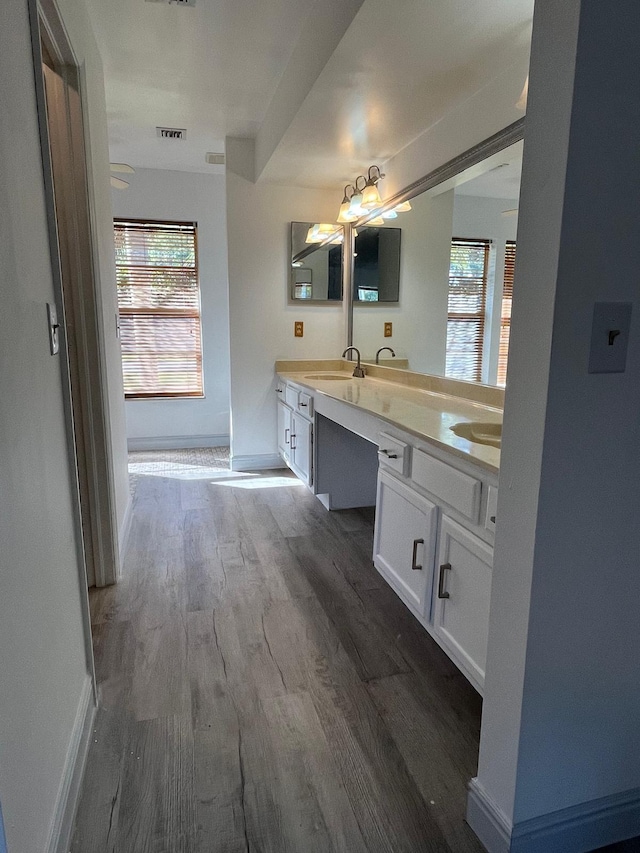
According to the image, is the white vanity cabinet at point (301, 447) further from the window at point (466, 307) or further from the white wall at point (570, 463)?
the white wall at point (570, 463)

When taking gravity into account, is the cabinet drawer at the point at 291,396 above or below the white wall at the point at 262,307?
below

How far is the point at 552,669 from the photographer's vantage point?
3.30 feet

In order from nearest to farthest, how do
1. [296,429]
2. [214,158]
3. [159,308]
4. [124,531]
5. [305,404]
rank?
1. [124,531]
2. [305,404]
3. [296,429]
4. [214,158]
5. [159,308]

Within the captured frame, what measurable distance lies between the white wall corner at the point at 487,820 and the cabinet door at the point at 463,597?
0.27 m

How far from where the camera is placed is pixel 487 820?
3.65ft

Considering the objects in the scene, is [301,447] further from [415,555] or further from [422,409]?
[415,555]

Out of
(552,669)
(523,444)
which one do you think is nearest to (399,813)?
(552,669)

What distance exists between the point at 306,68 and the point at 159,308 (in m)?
2.92

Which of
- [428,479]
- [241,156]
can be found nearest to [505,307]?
[428,479]

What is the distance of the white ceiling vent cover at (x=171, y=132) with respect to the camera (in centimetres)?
349

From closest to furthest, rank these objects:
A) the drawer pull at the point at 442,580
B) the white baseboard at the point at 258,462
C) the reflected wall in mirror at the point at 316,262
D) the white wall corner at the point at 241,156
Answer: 1. the drawer pull at the point at 442,580
2. the white wall corner at the point at 241,156
3. the reflected wall in mirror at the point at 316,262
4. the white baseboard at the point at 258,462

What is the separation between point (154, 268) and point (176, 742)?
4.20 meters

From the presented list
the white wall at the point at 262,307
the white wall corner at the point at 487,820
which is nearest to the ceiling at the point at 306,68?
the white wall at the point at 262,307

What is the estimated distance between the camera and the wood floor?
46.1 inches
